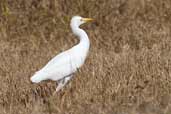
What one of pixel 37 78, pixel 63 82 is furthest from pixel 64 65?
pixel 37 78

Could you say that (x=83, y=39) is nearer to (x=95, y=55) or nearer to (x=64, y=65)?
(x=64, y=65)

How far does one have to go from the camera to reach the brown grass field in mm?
8203

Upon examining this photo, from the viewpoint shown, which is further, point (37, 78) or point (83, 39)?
point (83, 39)

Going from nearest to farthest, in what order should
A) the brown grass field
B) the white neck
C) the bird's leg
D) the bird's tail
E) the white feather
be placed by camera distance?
the brown grass field < the bird's tail < the white feather < the bird's leg < the white neck

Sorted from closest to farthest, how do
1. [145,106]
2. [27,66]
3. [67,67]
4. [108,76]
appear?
1. [145,106]
2. [108,76]
3. [67,67]
4. [27,66]

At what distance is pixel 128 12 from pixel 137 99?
6116 millimetres

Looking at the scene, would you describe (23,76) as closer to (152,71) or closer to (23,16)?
(152,71)

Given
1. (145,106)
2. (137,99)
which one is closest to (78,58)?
(137,99)

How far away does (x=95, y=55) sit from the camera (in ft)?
36.6

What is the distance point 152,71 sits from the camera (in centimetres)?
919

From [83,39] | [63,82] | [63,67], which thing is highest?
[83,39]

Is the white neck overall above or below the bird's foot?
above

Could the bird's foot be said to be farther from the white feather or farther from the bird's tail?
the bird's tail

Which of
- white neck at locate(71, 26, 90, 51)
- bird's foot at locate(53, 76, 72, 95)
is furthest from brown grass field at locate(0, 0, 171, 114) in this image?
white neck at locate(71, 26, 90, 51)
